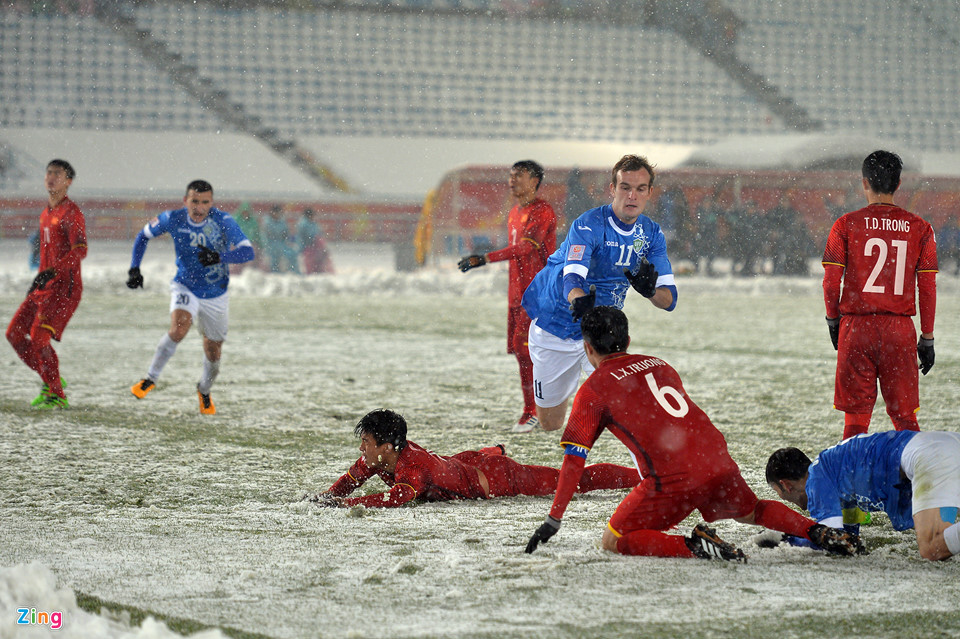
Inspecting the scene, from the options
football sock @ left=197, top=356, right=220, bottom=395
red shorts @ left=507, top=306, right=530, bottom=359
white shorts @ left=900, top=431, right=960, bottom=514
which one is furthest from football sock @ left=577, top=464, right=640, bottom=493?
football sock @ left=197, top=356, right=220, bottom=395

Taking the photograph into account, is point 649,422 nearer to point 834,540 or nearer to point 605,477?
point 834,540

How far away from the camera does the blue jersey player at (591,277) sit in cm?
472

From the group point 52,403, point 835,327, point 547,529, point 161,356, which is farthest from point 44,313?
point 835,327

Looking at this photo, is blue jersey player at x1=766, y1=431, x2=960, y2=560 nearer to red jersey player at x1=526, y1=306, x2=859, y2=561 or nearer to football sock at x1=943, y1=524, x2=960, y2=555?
football sock at x1=943, y1=524, x2=960, y2=555

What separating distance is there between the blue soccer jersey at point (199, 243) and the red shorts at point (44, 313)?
547mm

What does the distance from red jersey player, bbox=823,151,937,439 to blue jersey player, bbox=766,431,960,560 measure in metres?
0.92

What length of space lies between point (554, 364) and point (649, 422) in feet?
6.34

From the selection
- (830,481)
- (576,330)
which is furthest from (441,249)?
(830,481)

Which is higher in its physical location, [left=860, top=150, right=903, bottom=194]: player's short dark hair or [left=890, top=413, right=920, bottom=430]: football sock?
[left=860, top=150, right=903, bottom=194]: player's short dark hair

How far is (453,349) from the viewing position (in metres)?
10.2

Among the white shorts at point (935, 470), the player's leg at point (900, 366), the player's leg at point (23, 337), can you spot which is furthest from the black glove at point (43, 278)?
the white shorts at point (935, 470)

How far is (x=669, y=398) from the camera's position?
351 centimetres

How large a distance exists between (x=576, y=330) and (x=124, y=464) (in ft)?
7.97

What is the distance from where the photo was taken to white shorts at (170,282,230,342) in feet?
22.4
